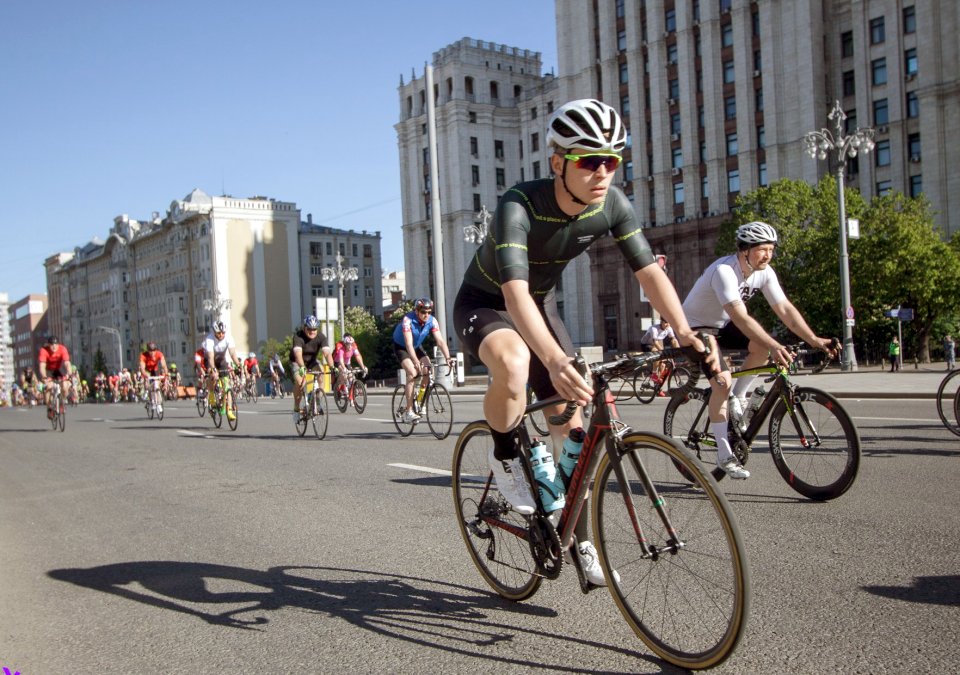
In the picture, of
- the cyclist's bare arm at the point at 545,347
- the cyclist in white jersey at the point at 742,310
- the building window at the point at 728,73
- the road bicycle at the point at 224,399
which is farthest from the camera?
the building window at the point at 728,73

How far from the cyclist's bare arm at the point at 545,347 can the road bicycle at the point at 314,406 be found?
934 centimetres

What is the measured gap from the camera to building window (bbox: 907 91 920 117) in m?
54.6

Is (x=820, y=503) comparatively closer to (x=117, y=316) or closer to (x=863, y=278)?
(x=863, y=278)

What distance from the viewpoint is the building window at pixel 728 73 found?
6362cm

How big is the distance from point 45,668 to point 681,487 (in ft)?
8.66

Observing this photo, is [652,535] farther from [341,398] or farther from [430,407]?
[341,398]

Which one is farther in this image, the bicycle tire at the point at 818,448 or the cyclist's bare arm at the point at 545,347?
the bicycle tire at the point at 818,448

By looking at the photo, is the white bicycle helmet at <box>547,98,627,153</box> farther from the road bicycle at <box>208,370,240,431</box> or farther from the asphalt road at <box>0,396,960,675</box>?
the road bicycle at <box>208,370,240,431</box>

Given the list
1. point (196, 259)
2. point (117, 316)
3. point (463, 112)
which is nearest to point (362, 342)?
point (463, 112)

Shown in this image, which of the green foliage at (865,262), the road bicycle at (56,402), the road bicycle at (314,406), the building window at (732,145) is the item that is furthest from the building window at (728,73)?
the road bicycle at (314,406)

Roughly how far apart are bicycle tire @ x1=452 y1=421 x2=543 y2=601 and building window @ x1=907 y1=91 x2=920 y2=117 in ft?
193

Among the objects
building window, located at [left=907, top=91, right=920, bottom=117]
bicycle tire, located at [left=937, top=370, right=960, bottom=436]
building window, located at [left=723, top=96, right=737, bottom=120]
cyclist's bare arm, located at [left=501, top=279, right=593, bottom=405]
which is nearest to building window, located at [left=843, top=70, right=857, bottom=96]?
building window, located at [left=907, top=91, right=920, bottom=117]

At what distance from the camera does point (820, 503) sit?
5.82m

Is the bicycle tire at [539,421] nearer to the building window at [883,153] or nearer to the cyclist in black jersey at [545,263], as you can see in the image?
the cyclist in black jersey at [545,263]
